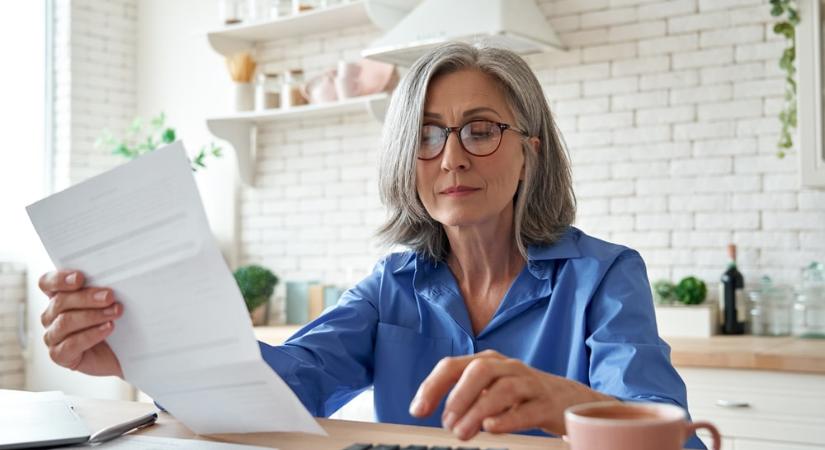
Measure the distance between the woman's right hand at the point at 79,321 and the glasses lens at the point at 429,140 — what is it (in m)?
0.71

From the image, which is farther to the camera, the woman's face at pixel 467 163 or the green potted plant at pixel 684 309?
the green potted plant at pixel 684 309

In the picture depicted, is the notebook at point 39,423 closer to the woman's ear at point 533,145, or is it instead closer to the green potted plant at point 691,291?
the woman's ear at point 533,145

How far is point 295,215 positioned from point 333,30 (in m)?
0.95

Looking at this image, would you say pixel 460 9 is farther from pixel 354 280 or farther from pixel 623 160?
pixel 354 280

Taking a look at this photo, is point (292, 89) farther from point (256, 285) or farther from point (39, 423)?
point (39, 423)

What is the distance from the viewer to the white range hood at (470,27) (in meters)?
3.51

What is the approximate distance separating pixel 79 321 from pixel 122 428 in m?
0.18

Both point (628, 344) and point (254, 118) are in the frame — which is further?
point (254, 118)

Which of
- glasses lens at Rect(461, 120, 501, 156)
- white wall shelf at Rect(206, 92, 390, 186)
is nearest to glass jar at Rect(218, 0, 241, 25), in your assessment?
white wall shelf at Rect(206, 92, 390, 186)

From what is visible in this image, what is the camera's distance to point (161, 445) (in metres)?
1.26

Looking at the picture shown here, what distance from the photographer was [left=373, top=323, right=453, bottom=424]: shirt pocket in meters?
1.80

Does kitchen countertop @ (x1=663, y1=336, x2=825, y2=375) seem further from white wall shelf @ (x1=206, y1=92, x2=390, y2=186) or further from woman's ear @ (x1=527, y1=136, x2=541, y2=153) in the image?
white wall shelf @ (x1=206, y1=92, x2=390, y2=186)

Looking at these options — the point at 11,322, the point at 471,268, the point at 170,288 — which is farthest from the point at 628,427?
the point at 11,322

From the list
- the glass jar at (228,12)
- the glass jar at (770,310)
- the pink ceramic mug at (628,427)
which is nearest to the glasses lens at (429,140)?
the pink ceramic mug at (628,427)
